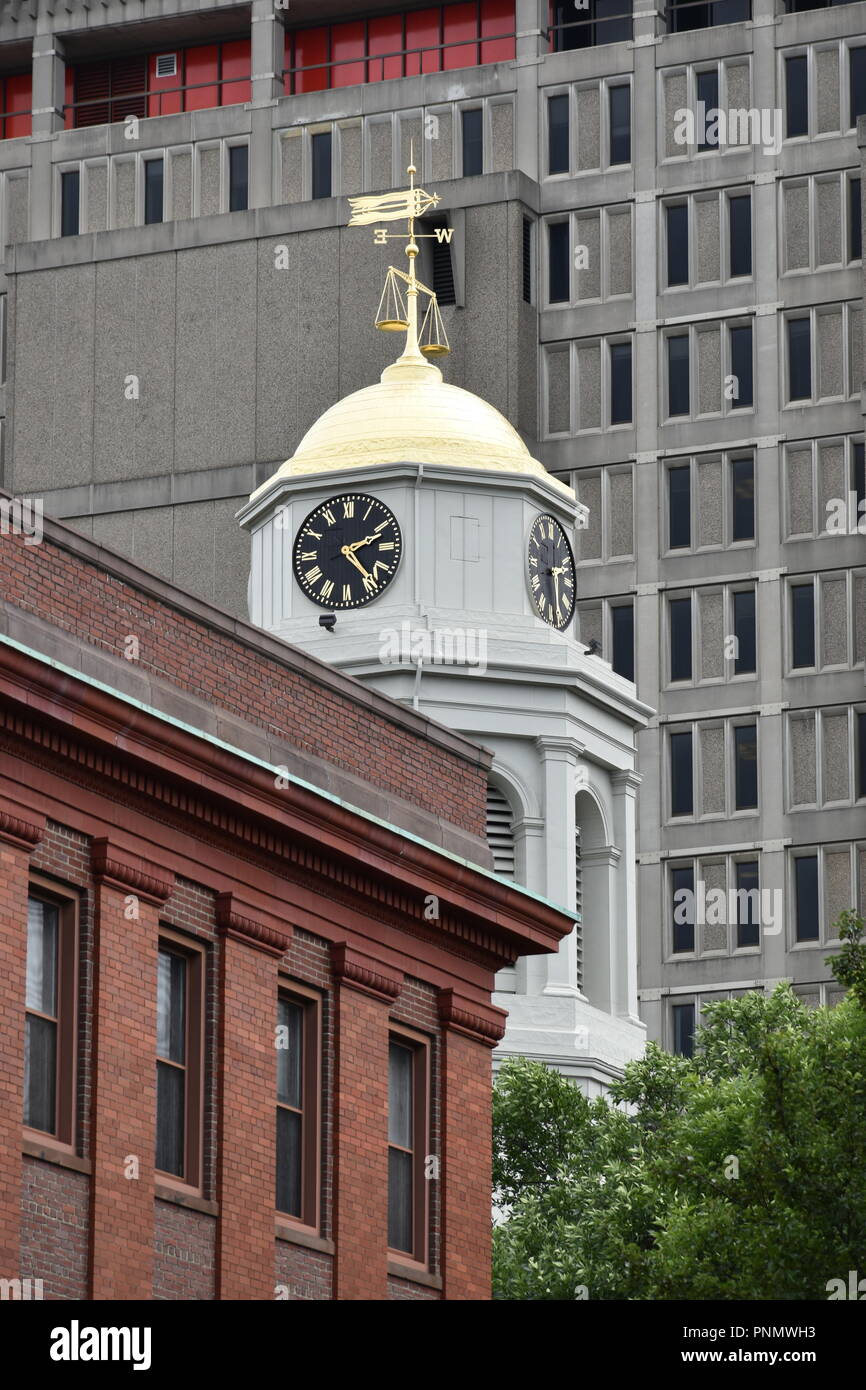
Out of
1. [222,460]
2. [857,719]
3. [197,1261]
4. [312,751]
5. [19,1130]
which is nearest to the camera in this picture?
[19,1130]

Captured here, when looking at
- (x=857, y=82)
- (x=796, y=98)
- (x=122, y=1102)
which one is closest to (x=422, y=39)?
(x=796, y=98)

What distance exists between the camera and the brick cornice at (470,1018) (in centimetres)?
4703

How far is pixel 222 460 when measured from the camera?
122 m

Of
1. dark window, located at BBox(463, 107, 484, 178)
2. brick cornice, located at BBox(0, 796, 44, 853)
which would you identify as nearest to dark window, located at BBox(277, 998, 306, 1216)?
brick cornice, located at BBox(0, 796, 44, 853)

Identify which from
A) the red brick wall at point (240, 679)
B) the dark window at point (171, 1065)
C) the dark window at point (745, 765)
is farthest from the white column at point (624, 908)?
the dark window at point (171, 1065)

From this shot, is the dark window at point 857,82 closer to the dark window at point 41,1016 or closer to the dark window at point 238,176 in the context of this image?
the dark window at point 238,176

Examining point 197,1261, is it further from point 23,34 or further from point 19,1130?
point 23,34

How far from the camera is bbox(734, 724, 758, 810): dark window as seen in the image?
114125 mm

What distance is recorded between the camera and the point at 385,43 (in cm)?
13038

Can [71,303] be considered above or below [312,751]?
above
